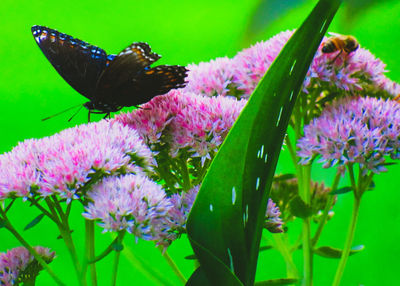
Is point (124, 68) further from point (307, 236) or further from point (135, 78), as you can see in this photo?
point (307, 236)

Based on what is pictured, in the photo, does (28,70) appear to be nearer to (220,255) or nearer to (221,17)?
(221,17)

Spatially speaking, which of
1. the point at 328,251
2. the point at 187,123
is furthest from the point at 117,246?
the point at 328,251

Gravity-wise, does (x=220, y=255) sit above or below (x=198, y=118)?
below

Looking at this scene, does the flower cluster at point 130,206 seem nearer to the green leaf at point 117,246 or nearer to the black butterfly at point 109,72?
the green leaf at point 117,246

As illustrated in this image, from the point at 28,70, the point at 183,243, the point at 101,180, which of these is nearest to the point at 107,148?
the point at 101,180

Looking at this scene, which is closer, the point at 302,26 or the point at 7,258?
the point at 302,26

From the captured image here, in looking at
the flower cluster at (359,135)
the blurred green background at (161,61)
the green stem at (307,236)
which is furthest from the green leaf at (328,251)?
the blurred green background at (161,61)

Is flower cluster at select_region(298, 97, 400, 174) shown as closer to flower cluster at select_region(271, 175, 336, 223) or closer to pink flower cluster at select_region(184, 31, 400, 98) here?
pink flower cluster at select_region(184, 31, 400, 98)
